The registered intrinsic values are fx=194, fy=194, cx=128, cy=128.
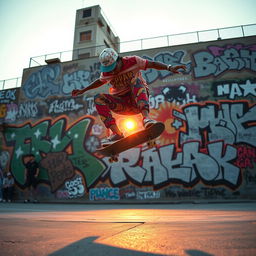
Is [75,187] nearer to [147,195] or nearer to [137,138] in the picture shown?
[147,195]

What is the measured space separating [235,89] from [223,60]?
1.66 m

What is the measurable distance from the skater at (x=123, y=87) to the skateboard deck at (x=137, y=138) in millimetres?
85

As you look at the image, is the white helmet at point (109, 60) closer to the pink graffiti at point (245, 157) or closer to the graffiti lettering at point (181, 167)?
the graffiti lettering at point (181, 167)

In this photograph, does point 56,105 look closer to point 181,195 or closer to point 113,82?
point 181,195

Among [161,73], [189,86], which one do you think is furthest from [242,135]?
[161,73]

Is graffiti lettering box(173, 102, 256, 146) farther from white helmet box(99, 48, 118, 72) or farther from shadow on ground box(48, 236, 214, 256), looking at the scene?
shadow on ground box(48, 236, 214, 256)

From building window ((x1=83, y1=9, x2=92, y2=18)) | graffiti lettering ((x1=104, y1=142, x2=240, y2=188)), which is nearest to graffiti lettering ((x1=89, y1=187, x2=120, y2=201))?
graffiti lettering ((x1=104, y1=142, x2=240, y2=188))

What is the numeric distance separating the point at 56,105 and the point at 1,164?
4873 millimetres

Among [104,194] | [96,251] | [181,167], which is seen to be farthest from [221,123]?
[96,251]

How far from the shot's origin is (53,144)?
1077cm

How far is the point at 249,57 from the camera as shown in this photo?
9570 mm

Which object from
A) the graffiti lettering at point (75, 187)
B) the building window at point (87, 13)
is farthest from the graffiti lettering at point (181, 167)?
the building window at point (87, 13)

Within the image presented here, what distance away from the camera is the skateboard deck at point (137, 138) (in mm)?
2600

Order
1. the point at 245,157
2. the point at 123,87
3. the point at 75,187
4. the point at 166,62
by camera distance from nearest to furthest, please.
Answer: the point at 123,87 < the point at 245,157 < the point at 75,187 < the point at 166,62
